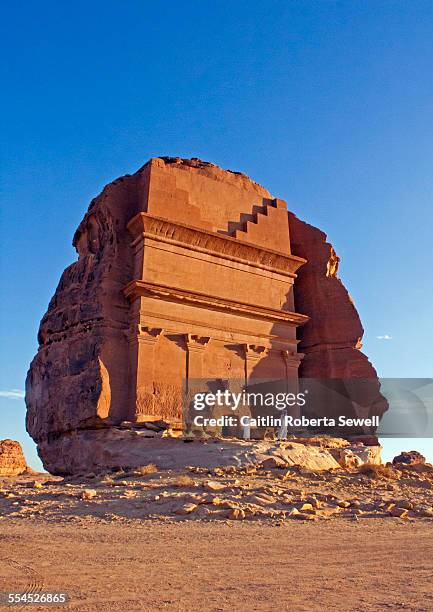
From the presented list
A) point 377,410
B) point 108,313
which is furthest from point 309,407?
point 108,313

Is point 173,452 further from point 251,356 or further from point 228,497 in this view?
point 251,356

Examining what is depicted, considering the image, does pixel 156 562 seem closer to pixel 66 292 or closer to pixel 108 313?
pixel 108 313

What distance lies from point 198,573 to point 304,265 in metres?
21.0

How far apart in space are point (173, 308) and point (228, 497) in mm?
10727

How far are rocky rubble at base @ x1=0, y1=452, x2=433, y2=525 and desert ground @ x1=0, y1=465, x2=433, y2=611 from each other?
0.11 feet

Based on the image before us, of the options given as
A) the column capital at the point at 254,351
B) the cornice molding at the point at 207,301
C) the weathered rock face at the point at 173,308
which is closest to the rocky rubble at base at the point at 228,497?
the weathered rock face at the point at 173,308

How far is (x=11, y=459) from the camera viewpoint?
1029 inches

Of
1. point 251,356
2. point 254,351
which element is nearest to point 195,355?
point 251,356

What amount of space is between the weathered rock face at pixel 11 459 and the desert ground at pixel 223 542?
14921 mm

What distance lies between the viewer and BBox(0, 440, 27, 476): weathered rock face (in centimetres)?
2553

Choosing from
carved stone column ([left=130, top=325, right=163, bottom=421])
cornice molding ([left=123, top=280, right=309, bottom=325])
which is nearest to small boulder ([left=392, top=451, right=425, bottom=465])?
cornice molding ([left=123, top=280, right=309, bottom=325])

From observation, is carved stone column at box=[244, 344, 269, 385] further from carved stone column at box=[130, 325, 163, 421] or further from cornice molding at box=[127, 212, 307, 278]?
carved stone column at box=[130, 325, 163, 421]

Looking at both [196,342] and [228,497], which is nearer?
[228,497]

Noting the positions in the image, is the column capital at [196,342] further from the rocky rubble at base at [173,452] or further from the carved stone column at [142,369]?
the rocky rubble at base at [173,452]
